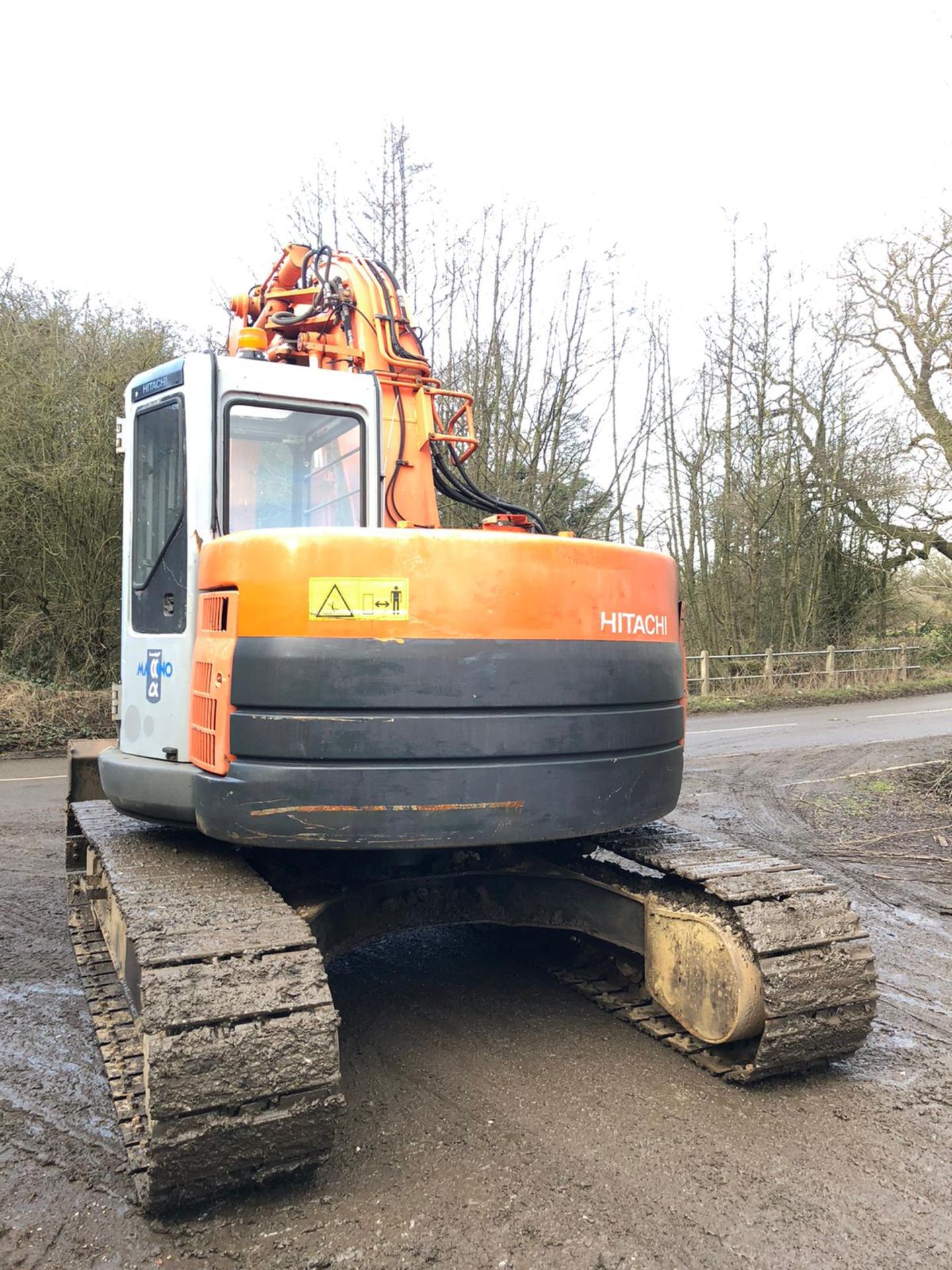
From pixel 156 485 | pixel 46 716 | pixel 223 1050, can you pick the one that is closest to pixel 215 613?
pixel 156 485

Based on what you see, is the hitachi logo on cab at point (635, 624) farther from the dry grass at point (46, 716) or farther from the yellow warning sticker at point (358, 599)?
the dry grass at point (46, 716)

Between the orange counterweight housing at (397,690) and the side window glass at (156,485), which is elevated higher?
the side window glass at (156,485)

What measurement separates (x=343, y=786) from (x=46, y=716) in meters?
11.7

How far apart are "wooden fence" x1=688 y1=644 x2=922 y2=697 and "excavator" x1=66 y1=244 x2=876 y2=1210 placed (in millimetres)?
17186

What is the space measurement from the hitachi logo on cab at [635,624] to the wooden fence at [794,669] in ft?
56.6

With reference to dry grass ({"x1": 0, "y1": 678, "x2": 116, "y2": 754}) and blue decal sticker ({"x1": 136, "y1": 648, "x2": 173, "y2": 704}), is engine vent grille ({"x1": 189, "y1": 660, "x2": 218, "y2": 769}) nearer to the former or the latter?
blue decal sticker ({"x1": 136, "y1": 648, "x2": 173, "y2": 704})

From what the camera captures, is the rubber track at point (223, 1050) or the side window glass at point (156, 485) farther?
the side window glass at point (156, 485)

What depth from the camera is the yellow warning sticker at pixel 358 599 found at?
3.03 meters

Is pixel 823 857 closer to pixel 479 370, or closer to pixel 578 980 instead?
pixel 578 980

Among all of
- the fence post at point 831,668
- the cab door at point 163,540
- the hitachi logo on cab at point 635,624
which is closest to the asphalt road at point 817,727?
the fence post at point 831,668

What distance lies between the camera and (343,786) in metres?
3.01

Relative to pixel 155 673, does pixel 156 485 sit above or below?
above

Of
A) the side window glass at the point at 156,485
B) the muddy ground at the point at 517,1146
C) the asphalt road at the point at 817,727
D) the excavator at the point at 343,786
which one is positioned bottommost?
the muddy ground at the point at 517,1146

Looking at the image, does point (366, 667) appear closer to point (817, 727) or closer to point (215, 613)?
point (215, 613)
